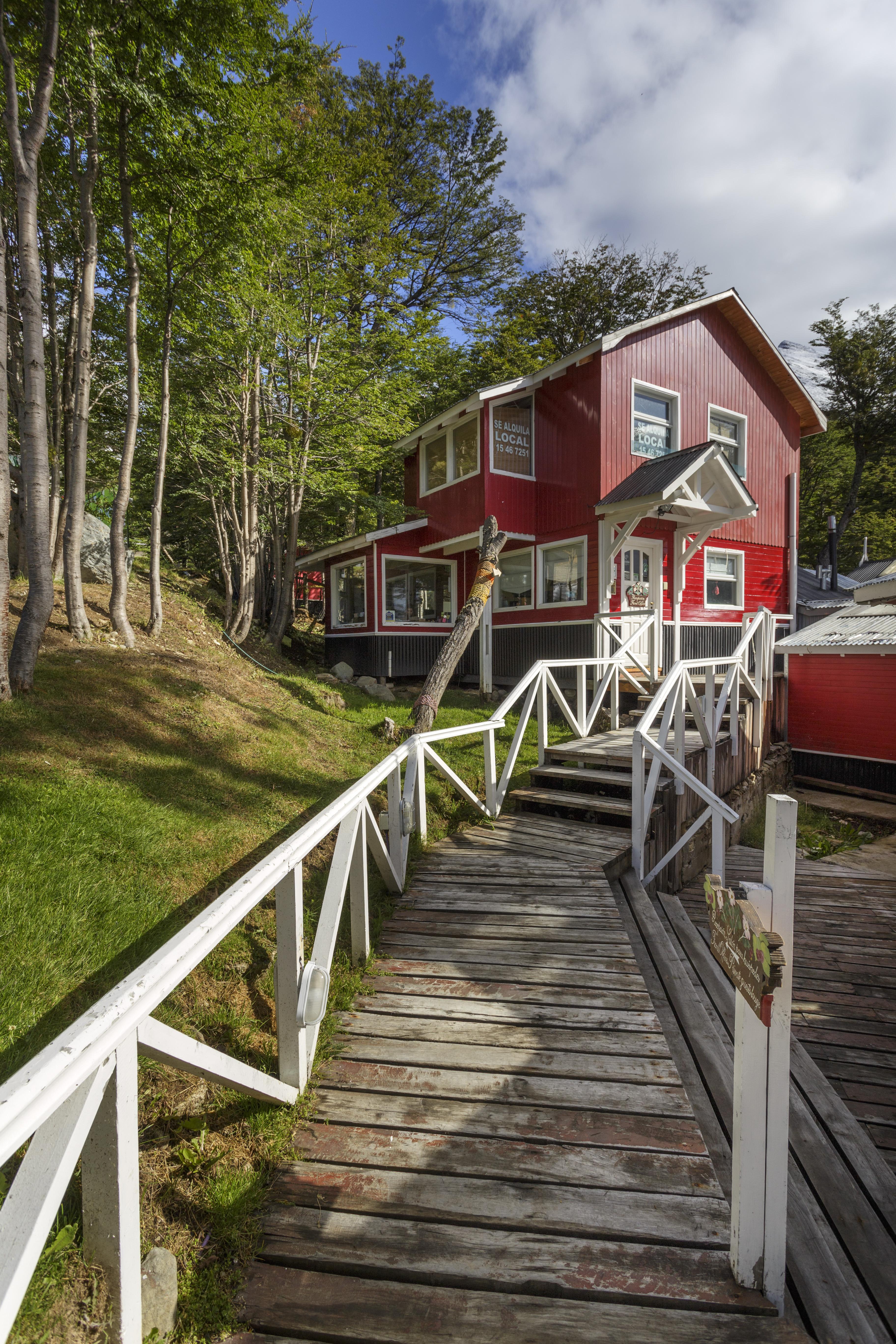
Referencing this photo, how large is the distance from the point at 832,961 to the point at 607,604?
7.37 meters

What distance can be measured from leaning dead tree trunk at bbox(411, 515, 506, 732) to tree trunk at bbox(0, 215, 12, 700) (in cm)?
398

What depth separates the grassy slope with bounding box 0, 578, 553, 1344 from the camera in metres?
1.89

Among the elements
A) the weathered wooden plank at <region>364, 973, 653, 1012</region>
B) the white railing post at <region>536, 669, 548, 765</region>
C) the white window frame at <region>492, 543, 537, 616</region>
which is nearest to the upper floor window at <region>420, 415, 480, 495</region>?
the white window frame at <region>492, 543, 537, 616</region>

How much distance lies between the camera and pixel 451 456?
1338 cm

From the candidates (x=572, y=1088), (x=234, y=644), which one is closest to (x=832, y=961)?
(x=572, y=1088)

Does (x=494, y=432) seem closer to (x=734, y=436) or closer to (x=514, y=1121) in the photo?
(x=734, y=436)

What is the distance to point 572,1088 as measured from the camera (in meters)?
2.56

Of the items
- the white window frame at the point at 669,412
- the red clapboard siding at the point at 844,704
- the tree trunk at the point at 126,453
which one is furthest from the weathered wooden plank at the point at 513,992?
the red clapboard siding at the point at 844,704

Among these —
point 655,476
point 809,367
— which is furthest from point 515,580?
point 809,367

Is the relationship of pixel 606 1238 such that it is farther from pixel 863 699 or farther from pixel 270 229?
pixel 863 699

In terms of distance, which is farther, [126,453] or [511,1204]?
[126,453]

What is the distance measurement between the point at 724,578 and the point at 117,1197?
46.0 feet

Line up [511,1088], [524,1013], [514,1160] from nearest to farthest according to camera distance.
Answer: [514,1160], [511,1088], [524,1013]

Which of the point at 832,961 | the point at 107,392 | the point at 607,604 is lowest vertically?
the point at 832,961
